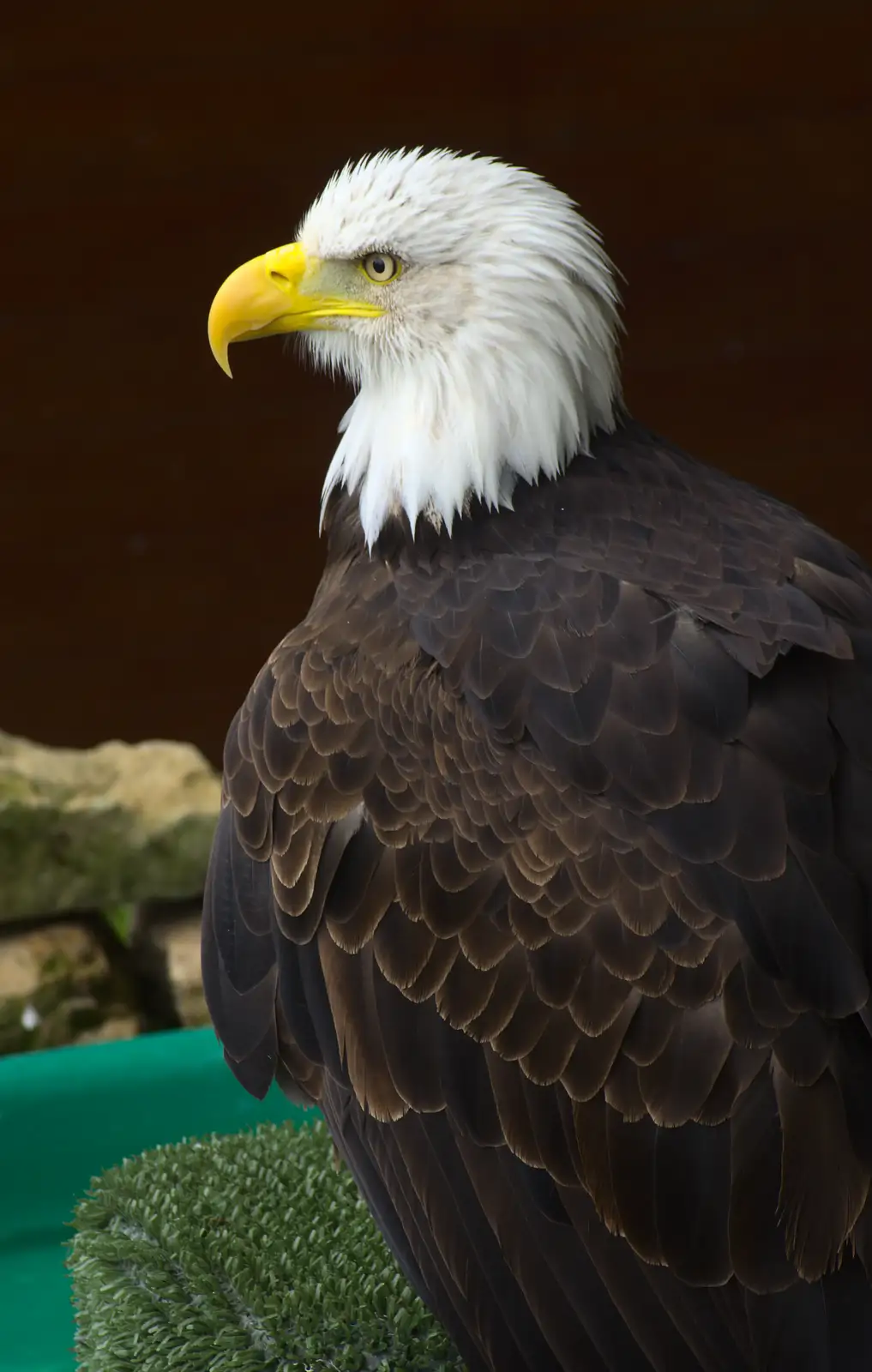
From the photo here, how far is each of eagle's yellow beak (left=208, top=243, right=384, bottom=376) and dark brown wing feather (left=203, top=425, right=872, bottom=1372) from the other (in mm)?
390

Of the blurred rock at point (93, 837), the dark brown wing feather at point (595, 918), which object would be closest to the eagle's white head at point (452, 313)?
the dark brown wing feather at point (595, 918)

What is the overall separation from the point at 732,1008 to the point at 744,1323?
347 mm

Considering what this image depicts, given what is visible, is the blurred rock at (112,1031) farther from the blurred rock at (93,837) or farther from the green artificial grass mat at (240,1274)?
the green artificial grass mat at (240,1274)

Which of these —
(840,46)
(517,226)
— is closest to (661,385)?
(840,46)

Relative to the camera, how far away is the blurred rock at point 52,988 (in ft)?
11.8

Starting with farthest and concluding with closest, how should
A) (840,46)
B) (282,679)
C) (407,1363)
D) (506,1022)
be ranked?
(840,46) → (407,1363) → (282,679) → (506,1022)

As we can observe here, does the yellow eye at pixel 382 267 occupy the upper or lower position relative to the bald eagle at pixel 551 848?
upper

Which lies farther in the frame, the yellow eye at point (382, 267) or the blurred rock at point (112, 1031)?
the blurred rock at point (112, 1031)

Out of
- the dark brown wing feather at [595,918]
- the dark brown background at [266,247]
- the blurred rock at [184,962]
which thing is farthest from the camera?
the dark brown background at [266,247]

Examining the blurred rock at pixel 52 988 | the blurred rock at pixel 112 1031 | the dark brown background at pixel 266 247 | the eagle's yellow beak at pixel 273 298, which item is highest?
the eagle's yellow beak at pixel 273 298

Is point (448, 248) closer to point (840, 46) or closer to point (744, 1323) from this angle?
point (744, 1323)

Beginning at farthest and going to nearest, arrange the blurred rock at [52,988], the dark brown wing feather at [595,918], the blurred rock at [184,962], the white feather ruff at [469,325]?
the blurred rock at [184,962] → the blurred rock at [52,988] → the white feather ruff at [469,325] → the dark brown wing feather at [595,918]

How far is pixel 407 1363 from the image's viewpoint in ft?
7.38

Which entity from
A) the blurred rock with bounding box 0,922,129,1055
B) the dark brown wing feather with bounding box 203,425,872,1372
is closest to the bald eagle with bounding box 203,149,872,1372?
the dark brown wing feather with bounding box 203,425,872,1372
